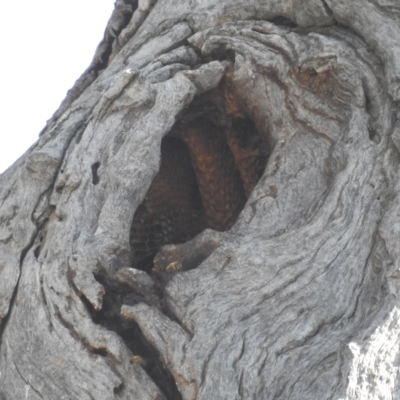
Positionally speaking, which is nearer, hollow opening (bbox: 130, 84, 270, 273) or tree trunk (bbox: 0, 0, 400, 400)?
tree trunk (bbox: 0, 0, 400, 400)

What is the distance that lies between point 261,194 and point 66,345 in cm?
110

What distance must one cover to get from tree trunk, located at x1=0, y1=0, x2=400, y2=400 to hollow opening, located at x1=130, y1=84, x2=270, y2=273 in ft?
0.03

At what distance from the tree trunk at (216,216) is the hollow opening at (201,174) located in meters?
0.01

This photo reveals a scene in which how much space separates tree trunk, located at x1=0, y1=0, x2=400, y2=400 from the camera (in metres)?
2.92

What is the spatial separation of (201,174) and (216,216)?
0.77 feet

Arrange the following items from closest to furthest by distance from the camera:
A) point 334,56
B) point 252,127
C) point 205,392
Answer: point 205,392, point 334,56, point 252,127

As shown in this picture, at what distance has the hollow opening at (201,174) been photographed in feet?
14.1

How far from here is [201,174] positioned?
455cm

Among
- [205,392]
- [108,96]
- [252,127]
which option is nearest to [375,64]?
[252,127]

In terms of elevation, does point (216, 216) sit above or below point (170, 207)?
below

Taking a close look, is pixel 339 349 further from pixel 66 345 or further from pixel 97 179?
pixel 97 179

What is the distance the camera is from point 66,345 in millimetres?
3053

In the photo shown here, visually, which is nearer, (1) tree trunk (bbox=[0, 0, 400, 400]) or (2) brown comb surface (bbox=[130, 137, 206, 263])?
(1) tree trunk (bbox=[0, 0, 400, 400])

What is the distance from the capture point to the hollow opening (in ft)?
14.1
